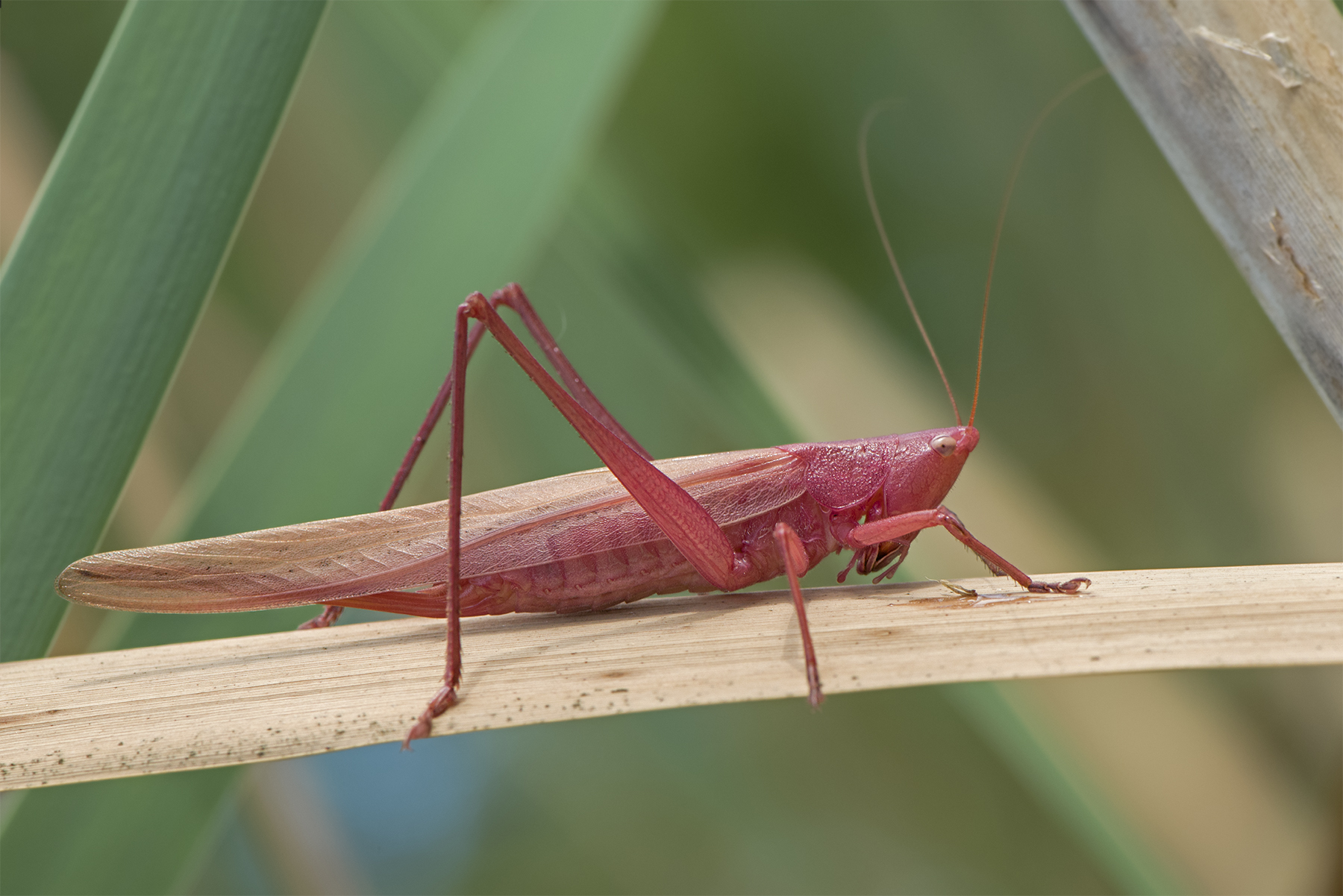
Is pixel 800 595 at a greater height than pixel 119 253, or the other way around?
pixel 119 253

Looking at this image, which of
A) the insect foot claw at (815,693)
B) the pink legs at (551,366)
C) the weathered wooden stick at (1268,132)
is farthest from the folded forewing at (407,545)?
the weathered wooden stick at (1268,132)

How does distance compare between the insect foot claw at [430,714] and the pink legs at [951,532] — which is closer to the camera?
the insect foot claw at [430,714]

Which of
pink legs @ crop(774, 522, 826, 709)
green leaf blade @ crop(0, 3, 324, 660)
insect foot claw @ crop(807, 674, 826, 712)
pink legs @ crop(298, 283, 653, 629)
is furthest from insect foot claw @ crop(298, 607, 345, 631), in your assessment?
insect foot claw @ crop(807, 674, 826, 712)

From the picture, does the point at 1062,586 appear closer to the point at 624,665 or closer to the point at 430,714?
the point at 624,665

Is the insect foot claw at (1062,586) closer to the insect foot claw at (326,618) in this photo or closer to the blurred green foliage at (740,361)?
the blurred green foliage at (740,361)

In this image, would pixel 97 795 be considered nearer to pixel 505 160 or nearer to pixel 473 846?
pixel 473 846

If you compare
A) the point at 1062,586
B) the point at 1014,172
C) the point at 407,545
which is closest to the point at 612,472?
the point at 407,545
